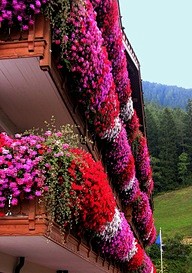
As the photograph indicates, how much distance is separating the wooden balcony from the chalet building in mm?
12

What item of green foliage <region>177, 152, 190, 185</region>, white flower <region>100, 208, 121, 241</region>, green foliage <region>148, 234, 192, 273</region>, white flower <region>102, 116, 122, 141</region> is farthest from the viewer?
green foliage <region>177, 152, 190, 185</region>

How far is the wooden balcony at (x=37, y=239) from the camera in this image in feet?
22.2

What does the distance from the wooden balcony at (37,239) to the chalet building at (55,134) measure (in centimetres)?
1

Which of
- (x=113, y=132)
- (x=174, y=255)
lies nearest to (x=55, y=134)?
(x=113, y=132)

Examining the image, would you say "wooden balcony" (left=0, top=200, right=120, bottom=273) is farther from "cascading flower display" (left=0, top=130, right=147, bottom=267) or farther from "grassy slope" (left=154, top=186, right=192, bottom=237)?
"grassy slope" (left=154, top=186, right=192, bottom=237)

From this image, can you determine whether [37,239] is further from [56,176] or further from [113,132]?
[113,132]

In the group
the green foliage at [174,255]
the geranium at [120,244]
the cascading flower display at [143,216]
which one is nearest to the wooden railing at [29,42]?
the geranium at [120,244]

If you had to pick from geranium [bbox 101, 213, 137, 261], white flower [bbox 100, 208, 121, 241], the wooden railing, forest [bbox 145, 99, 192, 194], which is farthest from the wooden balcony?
forest [bbox 145, 99, 192, 194]

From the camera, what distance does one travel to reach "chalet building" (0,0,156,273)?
22.6ft

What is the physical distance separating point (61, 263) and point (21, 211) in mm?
3759

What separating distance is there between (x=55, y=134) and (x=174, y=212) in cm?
8472

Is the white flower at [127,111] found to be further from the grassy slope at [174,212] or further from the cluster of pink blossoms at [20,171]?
the grassy slope at [174,212]

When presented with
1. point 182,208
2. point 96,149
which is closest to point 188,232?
point 182,208

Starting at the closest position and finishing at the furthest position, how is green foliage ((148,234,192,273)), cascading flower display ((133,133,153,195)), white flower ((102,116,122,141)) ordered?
white flower ((102,116,122,141))
cascading flower display ((133,133,153,195))
green foliage ((148,234,192,273))
